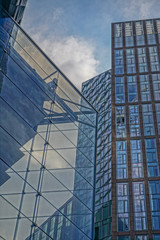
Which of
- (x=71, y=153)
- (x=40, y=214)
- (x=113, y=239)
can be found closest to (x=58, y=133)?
(x=71, y=153)

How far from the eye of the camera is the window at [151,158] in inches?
2142

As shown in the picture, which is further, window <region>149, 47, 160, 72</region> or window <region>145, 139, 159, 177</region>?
window <region>149, 47, 160, 72</region>

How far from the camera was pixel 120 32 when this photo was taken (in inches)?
2926

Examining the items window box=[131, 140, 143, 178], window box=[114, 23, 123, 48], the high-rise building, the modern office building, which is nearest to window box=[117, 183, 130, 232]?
the high-rise building

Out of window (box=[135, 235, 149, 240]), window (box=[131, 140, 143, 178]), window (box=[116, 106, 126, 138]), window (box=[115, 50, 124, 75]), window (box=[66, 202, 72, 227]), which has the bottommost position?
window (box=[66, 202, 72, 227])

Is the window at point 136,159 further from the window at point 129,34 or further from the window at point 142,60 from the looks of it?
the window at point 129,34

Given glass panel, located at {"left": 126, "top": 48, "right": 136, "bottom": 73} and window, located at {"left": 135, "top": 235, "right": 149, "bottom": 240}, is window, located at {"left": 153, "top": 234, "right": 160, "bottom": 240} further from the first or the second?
glass panel, located at {"left": 126, "top": 48, "right": 136, "bottom": 73}

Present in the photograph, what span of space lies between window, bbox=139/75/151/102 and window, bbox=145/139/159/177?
935 centimetres

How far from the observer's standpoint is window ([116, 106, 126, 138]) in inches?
2357

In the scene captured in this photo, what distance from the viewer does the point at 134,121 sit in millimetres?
60875

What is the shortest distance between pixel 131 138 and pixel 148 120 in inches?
191

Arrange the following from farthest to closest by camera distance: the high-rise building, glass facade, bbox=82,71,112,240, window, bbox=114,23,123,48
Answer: window, bbox=114,23,123,48, glass facade, bbox=82,71,112,240, the high-rise building

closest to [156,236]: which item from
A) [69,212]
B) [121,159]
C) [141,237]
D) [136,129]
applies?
[141,237]

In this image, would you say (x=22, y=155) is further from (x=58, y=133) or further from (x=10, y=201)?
(x=58, y=133)
